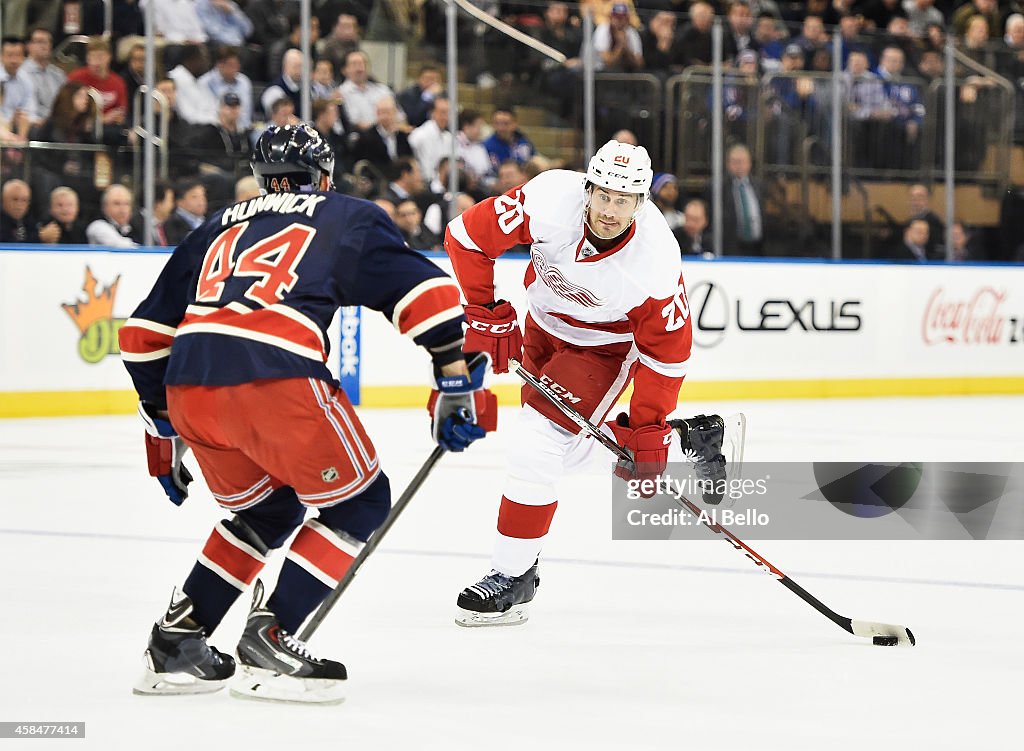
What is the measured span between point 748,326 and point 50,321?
4.64 m

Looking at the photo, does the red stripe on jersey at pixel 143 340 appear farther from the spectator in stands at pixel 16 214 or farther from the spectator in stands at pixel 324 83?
the spectator in stands at pixel 324 83

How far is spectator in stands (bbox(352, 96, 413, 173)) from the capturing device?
989 cm

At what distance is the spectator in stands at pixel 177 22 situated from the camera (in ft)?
30.3

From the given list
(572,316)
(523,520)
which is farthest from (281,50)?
(523,520)

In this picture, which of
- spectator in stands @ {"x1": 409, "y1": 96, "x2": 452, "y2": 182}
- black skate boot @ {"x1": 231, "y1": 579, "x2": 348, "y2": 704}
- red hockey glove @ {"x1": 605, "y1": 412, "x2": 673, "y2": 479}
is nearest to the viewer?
black skate boot @ {"x1": 231, "y1": 579, "x2": 348, "y2": 704}

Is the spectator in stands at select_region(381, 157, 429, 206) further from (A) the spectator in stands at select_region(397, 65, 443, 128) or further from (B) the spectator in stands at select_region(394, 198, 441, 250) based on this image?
(A) the spectator in stands at select_region(397, 65, 443, 128)

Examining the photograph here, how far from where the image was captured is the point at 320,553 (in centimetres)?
296

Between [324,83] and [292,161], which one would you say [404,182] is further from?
[292,161]

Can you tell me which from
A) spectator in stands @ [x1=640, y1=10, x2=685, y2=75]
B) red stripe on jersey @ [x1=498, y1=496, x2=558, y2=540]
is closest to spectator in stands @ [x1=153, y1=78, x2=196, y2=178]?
spectator in stands @ [x1=640, y1=10, x2=685, y2=75]

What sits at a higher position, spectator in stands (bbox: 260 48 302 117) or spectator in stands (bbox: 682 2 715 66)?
spectator in stands (bbox: 682 2 715 66)

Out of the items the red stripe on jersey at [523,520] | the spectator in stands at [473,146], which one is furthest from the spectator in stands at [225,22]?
the red stripe on jersey at [523,520]

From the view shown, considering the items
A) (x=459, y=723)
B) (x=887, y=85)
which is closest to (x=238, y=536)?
(x=459, y=723)

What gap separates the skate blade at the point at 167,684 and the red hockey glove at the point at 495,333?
1.14 metres

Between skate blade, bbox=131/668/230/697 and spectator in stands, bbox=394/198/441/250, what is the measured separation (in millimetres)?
6921
